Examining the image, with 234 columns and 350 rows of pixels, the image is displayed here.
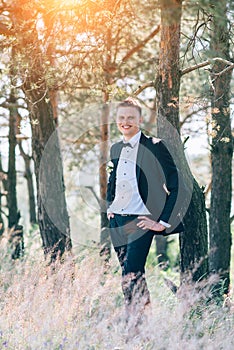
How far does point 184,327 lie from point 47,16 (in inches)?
156

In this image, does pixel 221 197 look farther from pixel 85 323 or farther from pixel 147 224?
pixel 85 323

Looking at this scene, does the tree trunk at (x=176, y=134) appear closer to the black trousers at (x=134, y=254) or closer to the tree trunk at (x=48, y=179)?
the black trousers at (x=134, y=254)

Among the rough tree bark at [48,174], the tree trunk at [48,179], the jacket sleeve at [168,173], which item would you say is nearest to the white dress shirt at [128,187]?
the jacket sleeve at [168,173]

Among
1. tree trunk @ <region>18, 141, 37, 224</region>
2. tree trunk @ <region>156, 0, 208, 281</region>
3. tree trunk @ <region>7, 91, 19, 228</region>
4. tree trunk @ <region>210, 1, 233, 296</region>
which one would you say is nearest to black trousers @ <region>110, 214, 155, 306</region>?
tree trunk @ <region>156, 0, 208, 281</region>

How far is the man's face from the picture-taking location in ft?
17.9

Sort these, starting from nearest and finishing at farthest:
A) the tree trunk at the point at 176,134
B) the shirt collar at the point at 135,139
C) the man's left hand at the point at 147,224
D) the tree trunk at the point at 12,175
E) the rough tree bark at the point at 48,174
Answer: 1. the man's left hand at the point at 147,224
2. the shirt collar at the point at 135,139
3. the tree trunk at the point at 176,134
4. the rough tree bark at the point at 48,174
5. the tree trunk at the point at 12,175

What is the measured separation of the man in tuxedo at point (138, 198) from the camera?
5.37m

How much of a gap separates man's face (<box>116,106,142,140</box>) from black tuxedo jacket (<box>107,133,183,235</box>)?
0.12 metres

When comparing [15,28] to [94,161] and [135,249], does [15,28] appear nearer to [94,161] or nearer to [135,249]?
[135,249]

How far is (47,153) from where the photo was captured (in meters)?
8.23

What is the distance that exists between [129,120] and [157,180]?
1.92 feet

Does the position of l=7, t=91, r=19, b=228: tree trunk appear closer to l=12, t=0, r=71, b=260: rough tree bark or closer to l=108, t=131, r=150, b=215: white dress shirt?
l=12, t=0, r=71, b=260: rough tree bark

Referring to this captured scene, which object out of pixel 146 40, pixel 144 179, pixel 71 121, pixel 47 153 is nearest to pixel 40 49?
pixel 47 153

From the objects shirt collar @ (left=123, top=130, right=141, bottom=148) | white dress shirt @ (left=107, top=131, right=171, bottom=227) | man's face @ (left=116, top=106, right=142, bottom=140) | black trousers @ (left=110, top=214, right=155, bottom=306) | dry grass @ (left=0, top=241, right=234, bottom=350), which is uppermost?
man's face @ (left=116, top=106, right=142, bottom=140)
